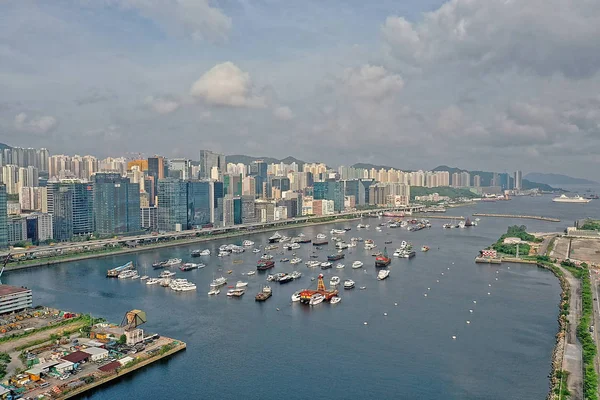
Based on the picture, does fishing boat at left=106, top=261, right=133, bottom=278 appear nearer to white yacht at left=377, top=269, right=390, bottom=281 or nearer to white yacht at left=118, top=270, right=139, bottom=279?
white yacht at left=118, top=270, right=139, bottom=279

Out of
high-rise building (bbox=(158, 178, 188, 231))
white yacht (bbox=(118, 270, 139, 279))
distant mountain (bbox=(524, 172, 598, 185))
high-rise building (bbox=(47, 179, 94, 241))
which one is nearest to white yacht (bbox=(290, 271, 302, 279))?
white yacht (bbox=(118, 270, 139, 279))

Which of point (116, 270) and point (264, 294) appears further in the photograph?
point (116, 270)

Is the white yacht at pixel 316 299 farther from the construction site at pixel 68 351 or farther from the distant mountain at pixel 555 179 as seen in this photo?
the distant mountain at pixel 555 179

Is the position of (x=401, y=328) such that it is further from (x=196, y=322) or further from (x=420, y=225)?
(x=420, y=225)

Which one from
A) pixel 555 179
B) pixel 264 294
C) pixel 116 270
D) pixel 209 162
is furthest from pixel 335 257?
pixel 555 179

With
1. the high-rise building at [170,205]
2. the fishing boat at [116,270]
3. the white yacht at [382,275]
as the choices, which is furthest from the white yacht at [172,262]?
the high-rise building at [170,205]

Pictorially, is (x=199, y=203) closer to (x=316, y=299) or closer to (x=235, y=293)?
(x=235, y=293)
